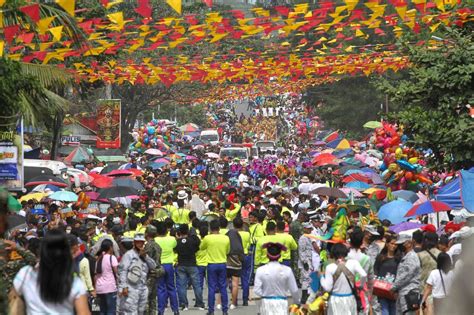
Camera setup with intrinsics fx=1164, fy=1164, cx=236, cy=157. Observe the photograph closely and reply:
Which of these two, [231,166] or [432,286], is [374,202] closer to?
[432,286]

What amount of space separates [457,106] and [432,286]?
7.38 metres

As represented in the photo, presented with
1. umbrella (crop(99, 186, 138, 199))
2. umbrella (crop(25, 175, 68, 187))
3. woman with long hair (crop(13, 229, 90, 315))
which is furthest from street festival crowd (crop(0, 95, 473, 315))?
umbrella (crop(25, 175, 68, 187))

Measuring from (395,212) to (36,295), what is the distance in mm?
12481

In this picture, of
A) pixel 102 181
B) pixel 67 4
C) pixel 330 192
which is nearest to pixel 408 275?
pixel 67 4

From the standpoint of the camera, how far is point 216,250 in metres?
18.4

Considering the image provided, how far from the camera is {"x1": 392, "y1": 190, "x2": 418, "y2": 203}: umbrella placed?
23.8 meters

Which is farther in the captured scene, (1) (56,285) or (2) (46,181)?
(2) (46,181)

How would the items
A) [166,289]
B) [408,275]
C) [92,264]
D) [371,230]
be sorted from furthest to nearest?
1. [166,289]
2. [371,230]
3. [92,264]
4. [408,275]

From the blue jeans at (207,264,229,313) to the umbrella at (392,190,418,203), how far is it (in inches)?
250

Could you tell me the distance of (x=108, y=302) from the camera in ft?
53.0

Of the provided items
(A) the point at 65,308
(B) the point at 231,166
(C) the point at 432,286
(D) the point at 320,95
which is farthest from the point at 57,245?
(D) the point at 320,95

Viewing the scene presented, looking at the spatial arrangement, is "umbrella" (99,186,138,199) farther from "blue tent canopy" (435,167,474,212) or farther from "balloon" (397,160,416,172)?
"blue tent canopy" (435,167,474,212)

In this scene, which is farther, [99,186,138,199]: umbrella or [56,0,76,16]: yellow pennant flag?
[99,186,138,199]: umbrella

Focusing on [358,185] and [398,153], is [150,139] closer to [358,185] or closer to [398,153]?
[358,185]
